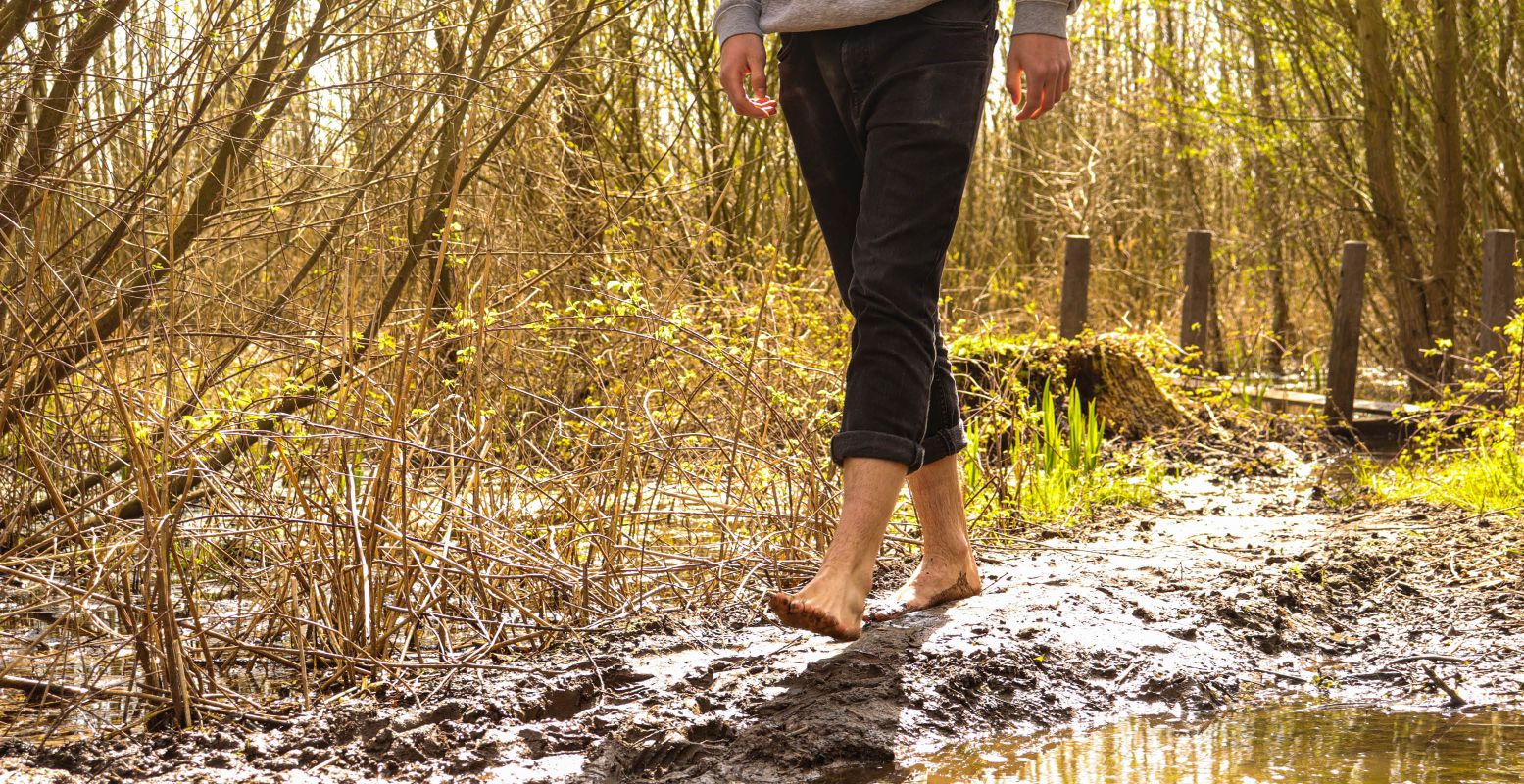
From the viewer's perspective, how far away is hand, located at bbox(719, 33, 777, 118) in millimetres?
2732

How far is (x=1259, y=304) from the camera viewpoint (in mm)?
12867

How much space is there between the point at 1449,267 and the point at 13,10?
8920 millimetres

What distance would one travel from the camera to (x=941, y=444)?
2855 mm

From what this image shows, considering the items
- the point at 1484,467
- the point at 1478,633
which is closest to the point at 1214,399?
the point at 1484,467

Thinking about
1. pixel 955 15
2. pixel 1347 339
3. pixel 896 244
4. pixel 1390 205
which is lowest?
pixel 1347 339

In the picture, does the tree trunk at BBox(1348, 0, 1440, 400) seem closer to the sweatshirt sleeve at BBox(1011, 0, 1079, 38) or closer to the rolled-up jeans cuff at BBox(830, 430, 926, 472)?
the sweatshirt sleeve at BBox(1011, 0, 1079, 38)

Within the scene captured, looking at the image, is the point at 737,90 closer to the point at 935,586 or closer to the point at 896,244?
the point at 896,244

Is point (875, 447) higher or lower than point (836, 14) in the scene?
lower

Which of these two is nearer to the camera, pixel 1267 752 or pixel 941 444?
pixel 1267 752

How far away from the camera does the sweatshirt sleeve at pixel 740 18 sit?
274 cm

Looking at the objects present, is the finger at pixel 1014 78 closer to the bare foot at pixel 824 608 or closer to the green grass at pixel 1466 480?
the bare foot at pixel 824 608

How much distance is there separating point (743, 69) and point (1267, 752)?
64.2 inches

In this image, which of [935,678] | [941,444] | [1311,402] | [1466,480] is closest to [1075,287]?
[1311,402]

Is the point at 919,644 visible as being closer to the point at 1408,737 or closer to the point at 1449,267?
the point at 1408,737
